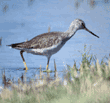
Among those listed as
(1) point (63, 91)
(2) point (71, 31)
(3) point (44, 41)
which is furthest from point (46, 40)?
(1) point (63, 91)

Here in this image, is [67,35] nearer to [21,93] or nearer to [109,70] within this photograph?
[109,70]

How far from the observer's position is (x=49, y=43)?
4.98m

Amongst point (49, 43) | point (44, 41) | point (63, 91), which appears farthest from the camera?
point (44, 41)

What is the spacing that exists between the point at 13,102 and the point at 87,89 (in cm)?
121

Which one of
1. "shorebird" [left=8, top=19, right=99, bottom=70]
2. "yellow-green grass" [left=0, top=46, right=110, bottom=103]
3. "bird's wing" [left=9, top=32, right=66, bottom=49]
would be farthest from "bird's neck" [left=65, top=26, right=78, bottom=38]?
"yellow-green grass" [left=0, top=46, right=110, bottom=103]

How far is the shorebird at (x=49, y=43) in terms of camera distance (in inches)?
193

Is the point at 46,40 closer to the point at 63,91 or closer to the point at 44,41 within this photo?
the point at 44,41

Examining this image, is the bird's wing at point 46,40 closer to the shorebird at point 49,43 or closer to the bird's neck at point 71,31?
the shorebird at point 49,43

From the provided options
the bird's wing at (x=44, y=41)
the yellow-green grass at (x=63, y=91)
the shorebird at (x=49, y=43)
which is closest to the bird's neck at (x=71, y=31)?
the shorebird at (x=49, y=43)

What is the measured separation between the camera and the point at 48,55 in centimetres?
495

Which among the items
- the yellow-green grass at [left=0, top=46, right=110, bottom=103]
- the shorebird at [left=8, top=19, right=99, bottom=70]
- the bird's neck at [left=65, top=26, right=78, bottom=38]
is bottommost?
the yellow-green grass at [left=0, top=46, right=110, bottom=103]

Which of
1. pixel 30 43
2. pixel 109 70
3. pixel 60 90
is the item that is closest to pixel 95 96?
pixel 60 90

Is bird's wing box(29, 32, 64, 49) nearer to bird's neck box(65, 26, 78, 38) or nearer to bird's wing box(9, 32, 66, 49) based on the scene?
bird's wing box(9, 32, 66, 49)

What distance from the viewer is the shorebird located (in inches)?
193
